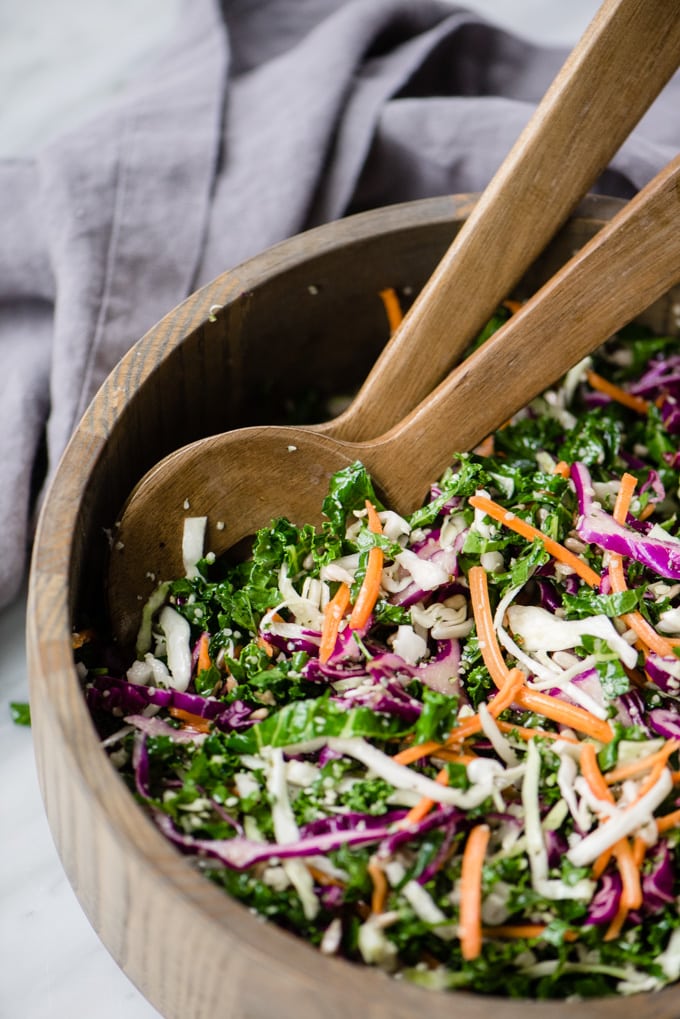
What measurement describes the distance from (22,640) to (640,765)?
1381 mm

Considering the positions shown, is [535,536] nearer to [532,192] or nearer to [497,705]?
[497,705]

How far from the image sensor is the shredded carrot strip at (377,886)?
4.82 ft

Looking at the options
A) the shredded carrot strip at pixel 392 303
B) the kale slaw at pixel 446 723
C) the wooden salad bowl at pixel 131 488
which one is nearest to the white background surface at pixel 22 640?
the wooden salad bowl at pixel 131 488

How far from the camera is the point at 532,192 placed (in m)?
2.00

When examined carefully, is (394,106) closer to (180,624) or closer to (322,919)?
(180,624)

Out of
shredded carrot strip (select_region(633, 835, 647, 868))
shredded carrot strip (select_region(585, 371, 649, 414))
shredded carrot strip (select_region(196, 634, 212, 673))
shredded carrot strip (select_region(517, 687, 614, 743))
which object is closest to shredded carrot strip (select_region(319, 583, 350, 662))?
shredded carrot strip (select_region(196, 634, 212, 673))

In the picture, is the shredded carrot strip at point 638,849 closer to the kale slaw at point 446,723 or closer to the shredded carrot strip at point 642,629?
the kale slaw at point 446,723

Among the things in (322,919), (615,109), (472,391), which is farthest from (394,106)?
(322,919)

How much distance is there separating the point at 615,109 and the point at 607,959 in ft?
4.92

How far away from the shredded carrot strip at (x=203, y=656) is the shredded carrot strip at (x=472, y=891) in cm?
57

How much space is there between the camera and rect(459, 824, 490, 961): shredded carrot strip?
4.61 ft

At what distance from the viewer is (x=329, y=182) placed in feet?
8.53

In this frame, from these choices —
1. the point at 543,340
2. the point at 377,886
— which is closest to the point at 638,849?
the point at 377,886

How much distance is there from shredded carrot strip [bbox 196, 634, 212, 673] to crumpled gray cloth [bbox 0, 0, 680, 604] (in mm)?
582
